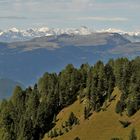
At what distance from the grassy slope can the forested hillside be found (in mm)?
2874

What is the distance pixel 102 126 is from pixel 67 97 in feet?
120

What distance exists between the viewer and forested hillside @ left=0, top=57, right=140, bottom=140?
169m

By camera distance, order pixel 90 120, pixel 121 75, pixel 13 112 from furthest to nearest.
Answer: pixel 13 112 < pixel 121 75 < pixel 90 120

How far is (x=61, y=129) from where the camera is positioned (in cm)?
16875

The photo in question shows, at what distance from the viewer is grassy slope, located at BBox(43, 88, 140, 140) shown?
14525 centimetres

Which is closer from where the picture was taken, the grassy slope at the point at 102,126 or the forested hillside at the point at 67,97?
the grassy slope at the point at 102,126

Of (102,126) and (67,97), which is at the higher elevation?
(102,126)

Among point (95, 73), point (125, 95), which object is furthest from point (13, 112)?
point (125, 95)

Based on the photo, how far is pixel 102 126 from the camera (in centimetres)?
15550

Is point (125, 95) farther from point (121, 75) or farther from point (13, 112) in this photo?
point (13, 112)

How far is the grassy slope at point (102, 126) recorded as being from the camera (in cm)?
14525

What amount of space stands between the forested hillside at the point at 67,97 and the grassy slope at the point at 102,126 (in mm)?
2874

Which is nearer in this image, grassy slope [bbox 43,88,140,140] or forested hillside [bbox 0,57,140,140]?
grassy slope [bbox 43,88,140,140]

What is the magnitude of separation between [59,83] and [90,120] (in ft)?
114
